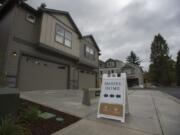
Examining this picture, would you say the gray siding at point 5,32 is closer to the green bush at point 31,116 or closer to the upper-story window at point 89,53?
the green bush at point 31,116

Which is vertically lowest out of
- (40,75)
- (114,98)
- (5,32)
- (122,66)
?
(114,98)

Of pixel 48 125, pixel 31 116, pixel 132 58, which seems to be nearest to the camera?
pixel 48 125

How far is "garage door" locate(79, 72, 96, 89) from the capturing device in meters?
14.0

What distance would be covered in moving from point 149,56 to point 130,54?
49.7ft

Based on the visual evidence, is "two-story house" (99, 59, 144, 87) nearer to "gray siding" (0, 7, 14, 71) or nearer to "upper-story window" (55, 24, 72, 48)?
"upper-story window" (55, 24, 72, 48)

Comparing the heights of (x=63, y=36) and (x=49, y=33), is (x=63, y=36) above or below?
above

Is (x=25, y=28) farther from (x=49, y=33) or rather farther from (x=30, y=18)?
(x=49, y=33)

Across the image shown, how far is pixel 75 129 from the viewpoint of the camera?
3.37 m

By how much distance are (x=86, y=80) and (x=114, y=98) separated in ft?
35.1

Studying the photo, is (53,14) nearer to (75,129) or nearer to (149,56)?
(75,129)

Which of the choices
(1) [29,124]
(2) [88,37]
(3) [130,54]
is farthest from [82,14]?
(3) [130,54]

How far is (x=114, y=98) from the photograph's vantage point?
428cm

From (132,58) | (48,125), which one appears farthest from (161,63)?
(48,125)

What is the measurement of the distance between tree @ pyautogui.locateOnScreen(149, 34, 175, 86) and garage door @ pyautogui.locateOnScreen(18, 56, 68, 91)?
39.3 m
